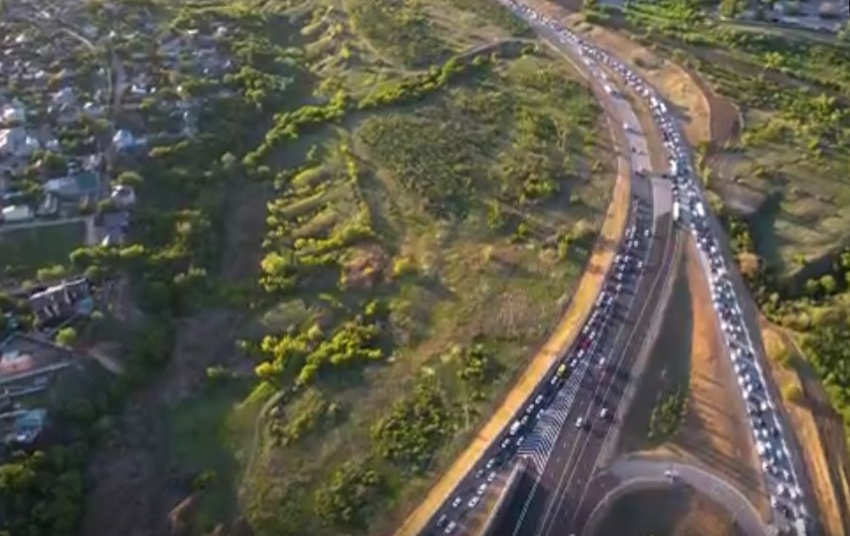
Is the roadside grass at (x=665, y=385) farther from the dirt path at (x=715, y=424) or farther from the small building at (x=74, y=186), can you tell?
the small building at (x=74, y=186)

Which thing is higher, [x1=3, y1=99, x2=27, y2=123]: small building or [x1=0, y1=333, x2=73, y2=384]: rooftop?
[x1=3, y1=99, x2=27, y2=123]: small building

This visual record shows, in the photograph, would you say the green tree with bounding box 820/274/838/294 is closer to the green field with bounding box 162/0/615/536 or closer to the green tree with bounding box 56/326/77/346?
the green field with bounding box 162/0/615/536

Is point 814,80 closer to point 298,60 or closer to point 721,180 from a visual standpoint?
point 721,180

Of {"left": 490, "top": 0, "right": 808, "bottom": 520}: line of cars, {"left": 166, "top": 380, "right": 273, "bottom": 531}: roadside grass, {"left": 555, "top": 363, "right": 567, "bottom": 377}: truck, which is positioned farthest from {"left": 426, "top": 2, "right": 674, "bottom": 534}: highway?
{"left": 166, "top": 380, "right": 273, "bottom": 531}: roadside grass

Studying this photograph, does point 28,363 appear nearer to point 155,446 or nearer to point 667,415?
point 155,446

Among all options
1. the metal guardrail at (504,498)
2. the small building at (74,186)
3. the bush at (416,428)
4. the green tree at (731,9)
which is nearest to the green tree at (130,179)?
the small building at (74,186)

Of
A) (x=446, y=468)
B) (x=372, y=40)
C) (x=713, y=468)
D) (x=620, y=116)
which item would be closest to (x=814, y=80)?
(x=620, y=116)
